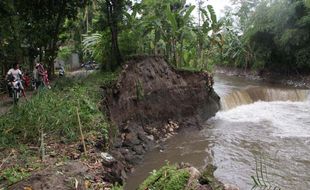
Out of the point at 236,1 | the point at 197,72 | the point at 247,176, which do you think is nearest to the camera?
the point at 247,176

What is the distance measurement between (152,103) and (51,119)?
20.3 feet

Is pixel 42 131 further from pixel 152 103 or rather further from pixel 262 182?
pixel 152 103

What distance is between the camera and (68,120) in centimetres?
784

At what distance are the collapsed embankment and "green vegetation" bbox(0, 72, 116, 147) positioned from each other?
1305 mm

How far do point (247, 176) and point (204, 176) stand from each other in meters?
3.87

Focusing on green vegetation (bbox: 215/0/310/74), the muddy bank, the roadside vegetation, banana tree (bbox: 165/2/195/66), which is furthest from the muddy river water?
green vegetation (bbox: 215/0/310/74)

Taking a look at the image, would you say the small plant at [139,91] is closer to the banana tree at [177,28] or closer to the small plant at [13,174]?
the banana tree at [177,28]

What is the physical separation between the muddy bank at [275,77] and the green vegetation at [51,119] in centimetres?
1694

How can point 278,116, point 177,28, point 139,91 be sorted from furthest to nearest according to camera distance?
point 278,116 < point 177,28 < point 139,91

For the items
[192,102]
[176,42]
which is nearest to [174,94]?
[192,102]

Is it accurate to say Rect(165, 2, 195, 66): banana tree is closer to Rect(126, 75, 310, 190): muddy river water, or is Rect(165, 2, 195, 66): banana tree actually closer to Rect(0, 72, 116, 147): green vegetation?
Rect(126, 75, 310, 190): muddy river water

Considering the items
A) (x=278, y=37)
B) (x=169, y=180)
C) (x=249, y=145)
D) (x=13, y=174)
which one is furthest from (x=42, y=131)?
(x=278, y=37)

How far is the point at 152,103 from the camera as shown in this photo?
1355 cm

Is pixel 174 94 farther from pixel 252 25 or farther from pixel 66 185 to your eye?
pixel 252 25
